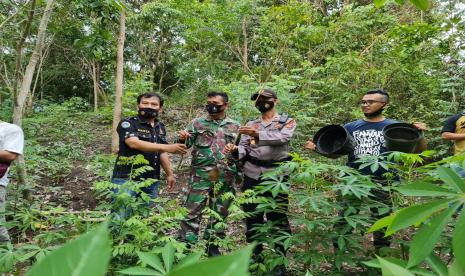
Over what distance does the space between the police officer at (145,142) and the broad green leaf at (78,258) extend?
2501 millimetres

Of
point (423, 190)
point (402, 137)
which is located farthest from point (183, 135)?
point (423, 190)

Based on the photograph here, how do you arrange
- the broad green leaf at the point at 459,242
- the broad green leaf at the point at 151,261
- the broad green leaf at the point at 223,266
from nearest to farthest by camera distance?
the broad green leaf at the point at 223,266, the broad green leaf at the point at 459,242, the broad green leaf at the point at 151,261

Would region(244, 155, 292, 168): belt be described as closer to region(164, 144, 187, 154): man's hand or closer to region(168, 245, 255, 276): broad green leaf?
region(164, 144, 187, 154): man's hand

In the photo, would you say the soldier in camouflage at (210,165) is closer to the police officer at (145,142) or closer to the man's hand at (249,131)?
the police officer at (145,142)

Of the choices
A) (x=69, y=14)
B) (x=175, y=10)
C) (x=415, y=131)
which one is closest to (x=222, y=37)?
(x=175, y=10)

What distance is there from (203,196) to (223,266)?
269cm

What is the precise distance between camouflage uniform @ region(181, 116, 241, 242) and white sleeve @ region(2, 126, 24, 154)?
46.5 inches

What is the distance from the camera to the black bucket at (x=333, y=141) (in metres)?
Result: 2.45

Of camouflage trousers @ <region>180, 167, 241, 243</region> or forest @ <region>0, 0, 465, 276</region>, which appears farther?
camouflage trousers @ <region>180, 167, 241, 243</region>

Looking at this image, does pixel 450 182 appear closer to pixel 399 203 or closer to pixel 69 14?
pixel 399 203

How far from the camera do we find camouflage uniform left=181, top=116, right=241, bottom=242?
9.36ft

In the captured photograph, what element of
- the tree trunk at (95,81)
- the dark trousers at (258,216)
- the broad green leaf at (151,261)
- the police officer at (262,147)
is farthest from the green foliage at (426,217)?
the tree trunk at (95,81)

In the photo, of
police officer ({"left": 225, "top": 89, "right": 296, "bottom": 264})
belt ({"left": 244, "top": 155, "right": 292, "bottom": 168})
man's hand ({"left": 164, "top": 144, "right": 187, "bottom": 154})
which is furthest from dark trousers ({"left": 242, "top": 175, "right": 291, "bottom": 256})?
man's hand ({"left": 164, "top": 144, "right": 187, "bottom": 154})

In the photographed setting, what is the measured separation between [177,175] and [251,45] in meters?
3.11
